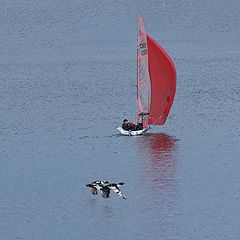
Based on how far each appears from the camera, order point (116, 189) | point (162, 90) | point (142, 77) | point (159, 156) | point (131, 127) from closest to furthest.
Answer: point (116, 189) → point (159, 156) → point (131, 127) → point (142, 77) → point (162, 90)

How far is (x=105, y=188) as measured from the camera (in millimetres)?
94938

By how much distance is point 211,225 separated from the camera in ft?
288

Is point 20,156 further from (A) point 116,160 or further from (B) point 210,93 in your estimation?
(B) point 210,93

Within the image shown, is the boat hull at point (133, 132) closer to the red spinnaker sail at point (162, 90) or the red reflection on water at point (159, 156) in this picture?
the red reflection on water at point (159, 156)

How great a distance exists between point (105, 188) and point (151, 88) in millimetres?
32478

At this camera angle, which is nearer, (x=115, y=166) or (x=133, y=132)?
(x=115, y=166)

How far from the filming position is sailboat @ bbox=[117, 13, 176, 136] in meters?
124

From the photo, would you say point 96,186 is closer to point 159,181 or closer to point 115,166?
point 159,181

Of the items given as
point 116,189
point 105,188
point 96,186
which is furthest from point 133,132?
point 116,189

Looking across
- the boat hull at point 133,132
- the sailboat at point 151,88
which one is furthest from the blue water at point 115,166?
the sailboat at point 151,88

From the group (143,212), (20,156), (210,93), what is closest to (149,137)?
(20,156)

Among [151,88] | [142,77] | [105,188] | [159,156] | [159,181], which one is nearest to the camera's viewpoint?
[105,188]

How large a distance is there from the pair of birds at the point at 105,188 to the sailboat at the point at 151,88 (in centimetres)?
Answer: 2663

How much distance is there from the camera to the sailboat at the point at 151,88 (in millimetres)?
124500
